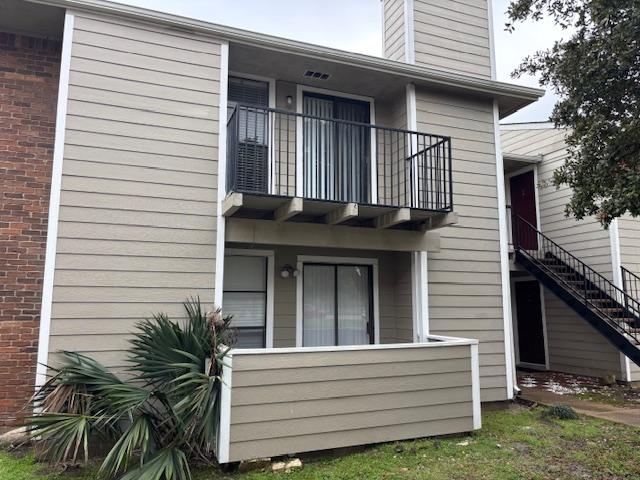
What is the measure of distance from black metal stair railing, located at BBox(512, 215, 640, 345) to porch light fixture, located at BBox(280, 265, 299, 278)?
18.2 ft

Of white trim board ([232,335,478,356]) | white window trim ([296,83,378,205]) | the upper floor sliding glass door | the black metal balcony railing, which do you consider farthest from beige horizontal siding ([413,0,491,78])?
white trim board ([232,335,478,356])

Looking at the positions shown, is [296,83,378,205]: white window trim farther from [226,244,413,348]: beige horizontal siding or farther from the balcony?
[226,244,413,348]: beige horizontal siding

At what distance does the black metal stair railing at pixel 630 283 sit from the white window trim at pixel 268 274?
7.10 m

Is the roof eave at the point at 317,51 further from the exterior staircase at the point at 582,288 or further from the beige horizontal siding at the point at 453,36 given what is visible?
the exterior staircase at the point at 582,288

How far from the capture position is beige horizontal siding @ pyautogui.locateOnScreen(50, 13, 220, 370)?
502 cm

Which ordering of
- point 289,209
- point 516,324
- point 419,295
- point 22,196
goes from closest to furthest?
point 289,209
point 22,196
point 419,295
point 516,324

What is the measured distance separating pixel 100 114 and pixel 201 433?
385 centimetres

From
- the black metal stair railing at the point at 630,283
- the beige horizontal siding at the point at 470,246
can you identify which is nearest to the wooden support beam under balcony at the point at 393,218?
the beige horizontal siding at the point at 470,246

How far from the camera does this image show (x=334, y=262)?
7.07 metres

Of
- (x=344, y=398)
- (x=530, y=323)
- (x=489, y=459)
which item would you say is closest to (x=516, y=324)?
(x=530, y=323)

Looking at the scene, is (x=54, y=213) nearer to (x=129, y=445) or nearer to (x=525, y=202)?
(x=129, y=445)

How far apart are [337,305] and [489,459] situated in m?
3.04

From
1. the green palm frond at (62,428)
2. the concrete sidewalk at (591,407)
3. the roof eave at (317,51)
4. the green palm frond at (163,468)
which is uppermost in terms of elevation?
the roof eave at (317,51)

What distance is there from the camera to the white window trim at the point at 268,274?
6.47m
